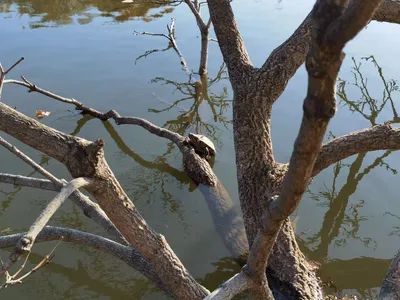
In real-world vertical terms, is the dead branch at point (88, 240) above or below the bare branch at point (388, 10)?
below

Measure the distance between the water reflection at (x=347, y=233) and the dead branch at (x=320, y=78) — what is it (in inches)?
108

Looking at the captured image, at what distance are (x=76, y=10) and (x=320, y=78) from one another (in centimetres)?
1214

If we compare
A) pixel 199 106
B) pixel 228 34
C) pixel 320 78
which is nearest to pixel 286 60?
pixel 228 34

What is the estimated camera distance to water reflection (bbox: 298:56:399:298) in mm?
3842

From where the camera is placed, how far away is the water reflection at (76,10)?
11.0m

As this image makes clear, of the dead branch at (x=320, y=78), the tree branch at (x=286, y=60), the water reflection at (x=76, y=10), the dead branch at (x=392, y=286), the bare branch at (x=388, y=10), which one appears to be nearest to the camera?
the dead branch at (x=320, y=78)

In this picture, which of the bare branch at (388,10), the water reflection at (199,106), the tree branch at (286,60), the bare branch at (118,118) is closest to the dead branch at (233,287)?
the tree branch at (286,60)

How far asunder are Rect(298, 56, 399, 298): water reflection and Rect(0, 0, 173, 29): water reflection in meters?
7.32

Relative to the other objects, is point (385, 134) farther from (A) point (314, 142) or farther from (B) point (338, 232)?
(A) point (314, 142)

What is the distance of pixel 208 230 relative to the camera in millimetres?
4418

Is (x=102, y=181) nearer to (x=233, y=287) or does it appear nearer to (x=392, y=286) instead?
(x=233, y=287)

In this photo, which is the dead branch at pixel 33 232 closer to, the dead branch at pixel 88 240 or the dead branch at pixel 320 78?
the dead branch at pixel 320 78

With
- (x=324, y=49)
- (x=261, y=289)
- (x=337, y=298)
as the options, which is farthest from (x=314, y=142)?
(x=337, y=298)

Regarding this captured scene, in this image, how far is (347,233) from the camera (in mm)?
4480
